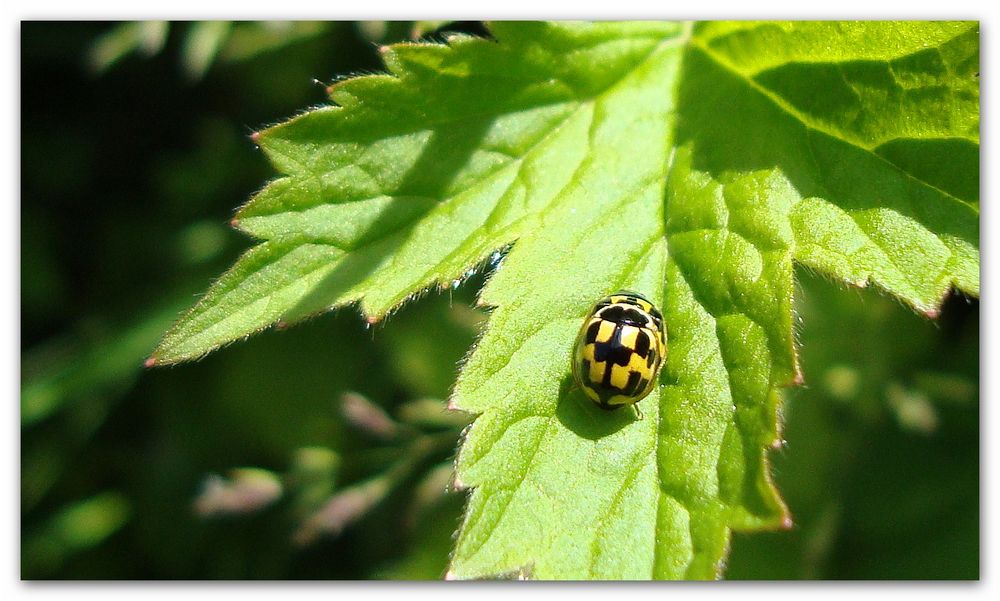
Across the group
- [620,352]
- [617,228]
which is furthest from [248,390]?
[620,352]

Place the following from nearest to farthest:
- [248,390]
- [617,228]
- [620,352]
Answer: [620,352] → [617,228] → [248,390]

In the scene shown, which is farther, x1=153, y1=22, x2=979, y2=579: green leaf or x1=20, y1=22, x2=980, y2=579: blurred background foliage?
x1=20, y1=22, x2=980, y2=579: blurred background foliage

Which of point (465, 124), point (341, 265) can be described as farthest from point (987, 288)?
point (341, 265)

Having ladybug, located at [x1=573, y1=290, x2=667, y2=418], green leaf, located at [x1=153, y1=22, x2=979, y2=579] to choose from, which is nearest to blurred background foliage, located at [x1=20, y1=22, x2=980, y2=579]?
green leaf, located at [x1=153, y1=22, x2=979, y2=579]

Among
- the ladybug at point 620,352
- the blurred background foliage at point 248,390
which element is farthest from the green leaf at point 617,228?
the blurred background foliage at point 248,390

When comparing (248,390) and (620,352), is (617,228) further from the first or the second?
(248,390)

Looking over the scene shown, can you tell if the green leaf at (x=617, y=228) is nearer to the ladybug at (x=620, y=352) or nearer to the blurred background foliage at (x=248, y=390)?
the ladybug at (x=620, y=352)

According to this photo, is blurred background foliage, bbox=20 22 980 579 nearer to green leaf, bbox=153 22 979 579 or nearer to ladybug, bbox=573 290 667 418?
green leaf, bbox=153 22 979 579
